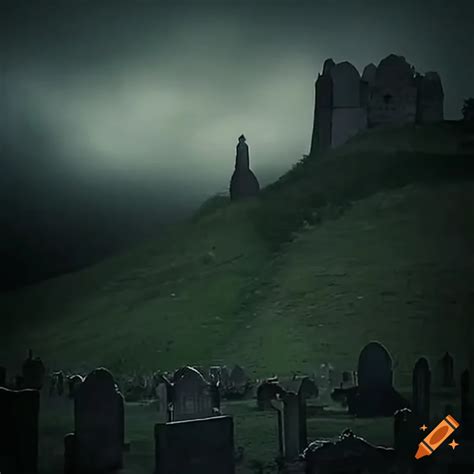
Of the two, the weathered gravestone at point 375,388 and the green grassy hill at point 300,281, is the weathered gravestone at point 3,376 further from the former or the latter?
the weathered gravestone at point 375,388

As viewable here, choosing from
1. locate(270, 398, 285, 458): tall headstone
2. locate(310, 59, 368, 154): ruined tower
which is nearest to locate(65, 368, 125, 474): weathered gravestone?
locate(270, 398, 285, 458): tall headstone

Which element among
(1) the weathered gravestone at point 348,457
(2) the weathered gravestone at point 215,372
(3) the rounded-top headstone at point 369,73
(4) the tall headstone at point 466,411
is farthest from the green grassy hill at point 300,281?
(1) the weathered gravestone at point 348,457

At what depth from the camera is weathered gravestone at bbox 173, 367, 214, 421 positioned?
4.30 meters

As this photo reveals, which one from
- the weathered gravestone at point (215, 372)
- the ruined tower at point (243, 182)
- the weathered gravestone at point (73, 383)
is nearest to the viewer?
the weathered gravestone at point (73, 383)

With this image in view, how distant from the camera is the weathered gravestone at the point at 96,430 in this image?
13.8ft

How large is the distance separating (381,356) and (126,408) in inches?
47.5

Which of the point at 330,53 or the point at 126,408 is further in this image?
the point at 330,53

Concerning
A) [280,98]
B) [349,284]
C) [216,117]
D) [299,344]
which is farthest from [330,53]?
[299,344]

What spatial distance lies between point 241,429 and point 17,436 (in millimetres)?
1003

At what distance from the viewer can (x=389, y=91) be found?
15.1 ft

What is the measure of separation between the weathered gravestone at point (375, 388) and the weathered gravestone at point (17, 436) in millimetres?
1453

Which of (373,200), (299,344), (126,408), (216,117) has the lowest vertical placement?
(126,408)

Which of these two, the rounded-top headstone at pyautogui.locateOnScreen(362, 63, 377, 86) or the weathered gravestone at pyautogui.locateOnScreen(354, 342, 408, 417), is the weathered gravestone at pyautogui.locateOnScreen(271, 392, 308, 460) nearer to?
the weathered gravestone at pyautogui.locateOnScreen(354, 342, 408, 417)

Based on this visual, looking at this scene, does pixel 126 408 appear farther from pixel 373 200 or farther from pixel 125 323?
pixel 373 200
